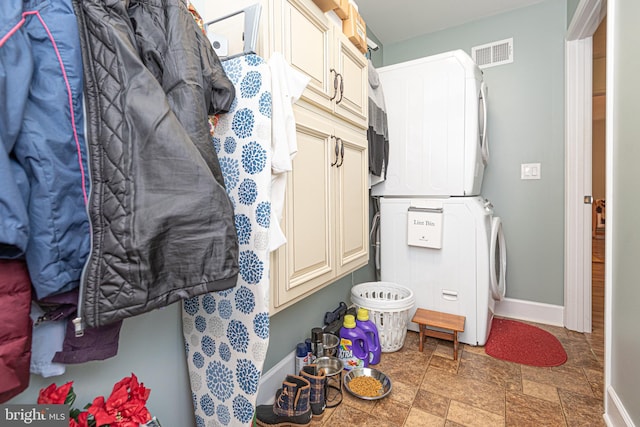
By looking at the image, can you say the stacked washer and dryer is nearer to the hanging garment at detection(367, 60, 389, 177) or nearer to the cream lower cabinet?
the hanging garment at detection(367, 60, 389, 177)

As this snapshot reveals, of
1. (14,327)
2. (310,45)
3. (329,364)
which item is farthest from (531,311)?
(14,327)

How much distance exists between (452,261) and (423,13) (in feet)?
6.66

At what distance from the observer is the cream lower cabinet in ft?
4.07

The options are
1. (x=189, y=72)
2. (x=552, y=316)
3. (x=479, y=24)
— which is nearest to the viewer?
(x=189, y=72)

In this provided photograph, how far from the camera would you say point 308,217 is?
1.36m

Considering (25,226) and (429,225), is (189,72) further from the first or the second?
(429,225)

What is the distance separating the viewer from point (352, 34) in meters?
1.70

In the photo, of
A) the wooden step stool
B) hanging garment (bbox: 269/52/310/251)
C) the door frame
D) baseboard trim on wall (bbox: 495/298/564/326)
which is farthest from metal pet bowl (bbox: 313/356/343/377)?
the door frame

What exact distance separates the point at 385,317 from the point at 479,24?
257 centimetres

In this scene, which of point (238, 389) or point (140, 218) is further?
point (238, 389)

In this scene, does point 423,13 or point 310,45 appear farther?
point 423,13

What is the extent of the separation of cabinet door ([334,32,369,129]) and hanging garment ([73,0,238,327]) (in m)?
1.06

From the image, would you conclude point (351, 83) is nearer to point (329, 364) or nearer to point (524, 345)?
point (329, 364)

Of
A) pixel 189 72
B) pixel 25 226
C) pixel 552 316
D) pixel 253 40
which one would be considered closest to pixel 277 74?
pixel 253 40
